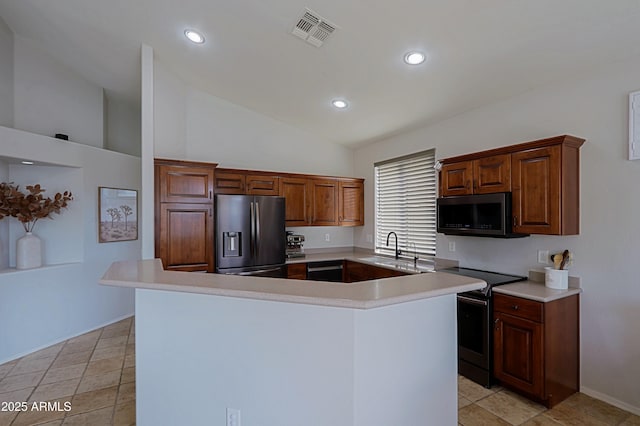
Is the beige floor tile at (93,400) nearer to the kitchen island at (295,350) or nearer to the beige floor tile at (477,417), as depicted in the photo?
the kitchen island at (295,350)

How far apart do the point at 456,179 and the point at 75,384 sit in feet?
Result: 13.3

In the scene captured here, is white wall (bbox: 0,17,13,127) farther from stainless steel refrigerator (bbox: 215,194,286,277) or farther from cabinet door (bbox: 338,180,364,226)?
cabinet door (bbox: 338,180,364,226)

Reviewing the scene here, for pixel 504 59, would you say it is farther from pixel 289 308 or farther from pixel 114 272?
pixel 114 272

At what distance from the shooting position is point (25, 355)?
133 inches

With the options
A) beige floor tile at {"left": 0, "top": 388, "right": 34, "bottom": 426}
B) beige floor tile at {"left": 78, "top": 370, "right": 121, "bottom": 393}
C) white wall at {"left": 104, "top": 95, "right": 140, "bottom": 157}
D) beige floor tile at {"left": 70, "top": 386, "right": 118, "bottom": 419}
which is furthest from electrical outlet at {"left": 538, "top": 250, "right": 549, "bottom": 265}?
white wall at {"left": 104, "top": 95, "right": 140, "bottom": 157}

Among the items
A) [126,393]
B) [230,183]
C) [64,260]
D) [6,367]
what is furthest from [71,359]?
[230,183]

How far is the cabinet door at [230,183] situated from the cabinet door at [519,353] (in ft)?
10.3

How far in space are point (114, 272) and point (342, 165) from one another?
400cm

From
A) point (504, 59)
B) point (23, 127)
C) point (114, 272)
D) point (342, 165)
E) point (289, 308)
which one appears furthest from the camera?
point (342, 165)

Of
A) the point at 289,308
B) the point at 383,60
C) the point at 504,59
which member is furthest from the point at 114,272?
the point at 504,59

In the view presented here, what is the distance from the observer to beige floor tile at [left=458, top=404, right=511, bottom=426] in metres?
2.22

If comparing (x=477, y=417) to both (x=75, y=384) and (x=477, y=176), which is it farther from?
(x=75, y=384)

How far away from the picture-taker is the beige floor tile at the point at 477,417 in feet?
7.30

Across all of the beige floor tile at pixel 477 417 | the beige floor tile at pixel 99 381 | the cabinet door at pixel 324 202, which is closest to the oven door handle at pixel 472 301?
the beige floor tile at pixel 477 417
